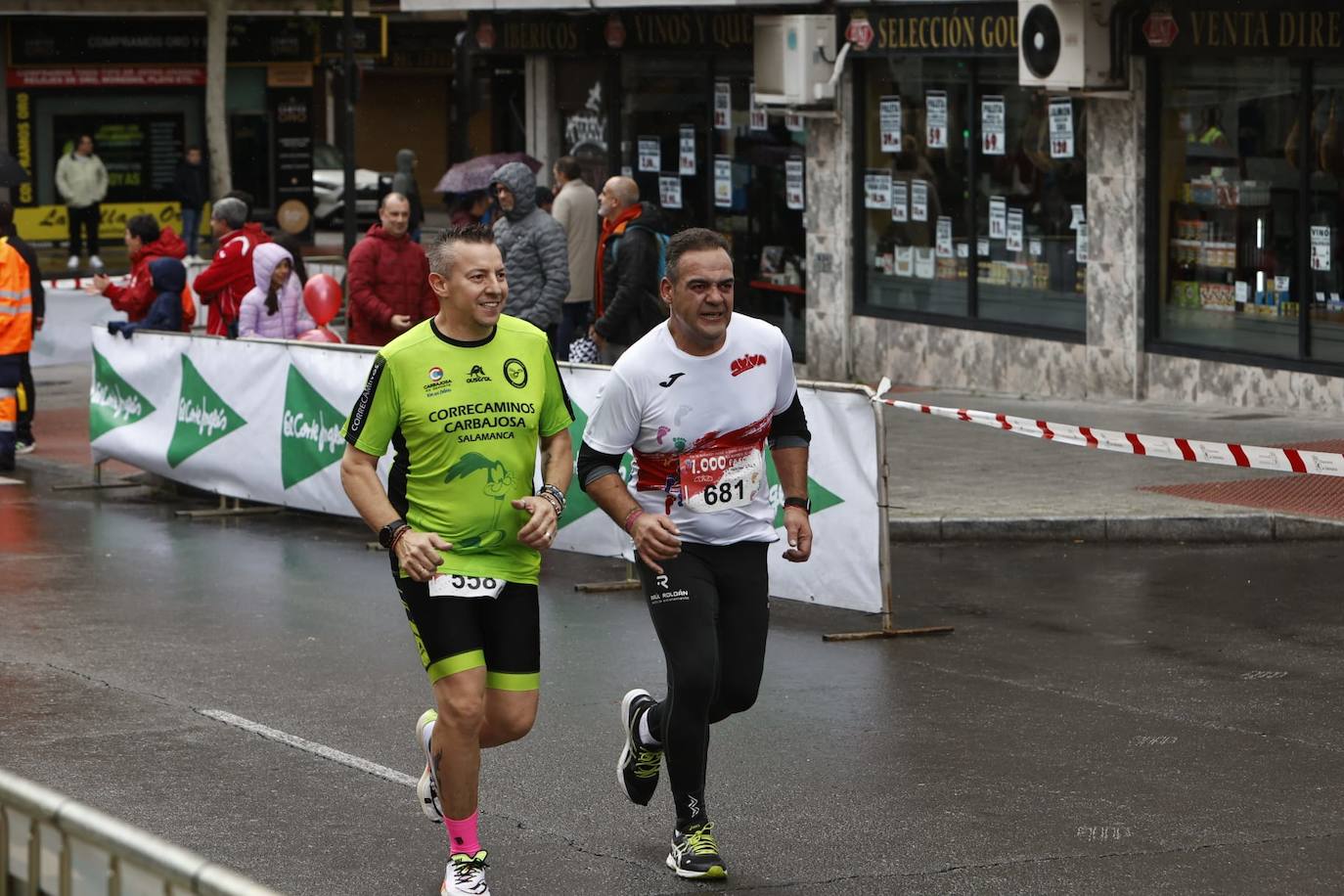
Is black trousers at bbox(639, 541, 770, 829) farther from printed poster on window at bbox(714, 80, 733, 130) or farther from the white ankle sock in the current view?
printed poster on window at bbox(714, 80, 733, 130)

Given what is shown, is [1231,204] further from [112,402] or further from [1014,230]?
[112,402]

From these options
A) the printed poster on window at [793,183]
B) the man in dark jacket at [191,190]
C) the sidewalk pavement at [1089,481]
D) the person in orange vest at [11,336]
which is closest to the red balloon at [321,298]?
the sidewalk pavement at [1089,481]

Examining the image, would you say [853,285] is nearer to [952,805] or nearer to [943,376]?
[943,376]

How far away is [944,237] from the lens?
63.3 ft

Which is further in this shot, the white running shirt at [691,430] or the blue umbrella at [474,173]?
the blue umbrella at [474,173]

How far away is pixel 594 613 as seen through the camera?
10422 millimetres

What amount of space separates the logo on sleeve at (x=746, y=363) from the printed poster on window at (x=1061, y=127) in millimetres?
11761

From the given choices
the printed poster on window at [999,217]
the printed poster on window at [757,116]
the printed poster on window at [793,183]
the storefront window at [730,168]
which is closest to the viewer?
the printed poster on window at [999,217]

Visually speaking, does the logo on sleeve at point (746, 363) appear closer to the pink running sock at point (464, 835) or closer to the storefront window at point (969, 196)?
the pink running sock at point (464, 835)

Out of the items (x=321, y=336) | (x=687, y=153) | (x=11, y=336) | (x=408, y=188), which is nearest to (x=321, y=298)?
(x=321, y=336)

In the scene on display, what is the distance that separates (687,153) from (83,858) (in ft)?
63.6

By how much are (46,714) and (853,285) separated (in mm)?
12741

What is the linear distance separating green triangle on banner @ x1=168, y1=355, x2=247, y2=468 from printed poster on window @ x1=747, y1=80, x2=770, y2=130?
8.18 meters

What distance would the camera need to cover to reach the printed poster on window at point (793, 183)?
67.7ft
